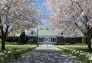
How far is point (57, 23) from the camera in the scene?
3172cm

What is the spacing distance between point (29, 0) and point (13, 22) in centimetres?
422

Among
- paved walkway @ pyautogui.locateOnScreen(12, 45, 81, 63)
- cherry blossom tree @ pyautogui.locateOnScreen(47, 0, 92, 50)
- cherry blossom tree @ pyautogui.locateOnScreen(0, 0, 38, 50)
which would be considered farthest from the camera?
cherry blossom tree @ pyautogui.locateOnScreen(47, 0, 92, 50)

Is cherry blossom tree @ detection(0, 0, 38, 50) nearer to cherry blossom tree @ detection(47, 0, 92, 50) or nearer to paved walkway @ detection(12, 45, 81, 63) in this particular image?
cherry blossom tree @ detection(47, 0, 92, 50)

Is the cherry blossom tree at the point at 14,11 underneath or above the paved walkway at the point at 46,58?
above

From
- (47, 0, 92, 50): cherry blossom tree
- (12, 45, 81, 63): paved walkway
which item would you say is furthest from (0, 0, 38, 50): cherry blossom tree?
(12, 45, 81, 63): paved walkway

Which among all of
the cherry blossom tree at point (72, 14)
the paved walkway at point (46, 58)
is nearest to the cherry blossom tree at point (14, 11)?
the cherry blossom tree at point (72, 14)

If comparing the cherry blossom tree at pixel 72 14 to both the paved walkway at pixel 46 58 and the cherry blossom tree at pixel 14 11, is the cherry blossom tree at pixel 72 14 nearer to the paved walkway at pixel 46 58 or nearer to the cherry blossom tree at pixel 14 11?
the cherry blossom tree at pixel 14 11

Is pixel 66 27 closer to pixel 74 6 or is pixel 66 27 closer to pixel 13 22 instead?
pixel 74 6

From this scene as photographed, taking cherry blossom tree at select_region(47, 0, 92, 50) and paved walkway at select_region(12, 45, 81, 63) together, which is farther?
cherry blossom tree at select_region(47, 0, 92, 50)

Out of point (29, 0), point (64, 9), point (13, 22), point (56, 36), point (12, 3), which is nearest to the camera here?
point (12, 3)

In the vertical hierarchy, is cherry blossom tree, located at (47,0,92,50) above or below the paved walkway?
above

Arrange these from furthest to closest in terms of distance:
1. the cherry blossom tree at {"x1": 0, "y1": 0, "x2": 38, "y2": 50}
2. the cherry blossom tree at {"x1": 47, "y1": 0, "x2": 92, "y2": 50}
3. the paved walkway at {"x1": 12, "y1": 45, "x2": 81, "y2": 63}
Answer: the cherry blossom tree at {"x1": 47, "y1": 0, "x2": 92, "y2": 50} < the cherry blossom tree at {"x1": 0, "y1": 0, "x2": 38, "y2": 50} < the paved walkway at {"x1": 12, "y1": 45, "x2": 81, "y2": 63}

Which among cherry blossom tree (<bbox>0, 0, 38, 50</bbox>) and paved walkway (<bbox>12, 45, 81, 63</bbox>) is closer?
paved walkway (<bbox>12, 45, 81, 63</bbox>)

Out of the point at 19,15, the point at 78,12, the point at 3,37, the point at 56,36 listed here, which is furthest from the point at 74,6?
the point at 56,36
